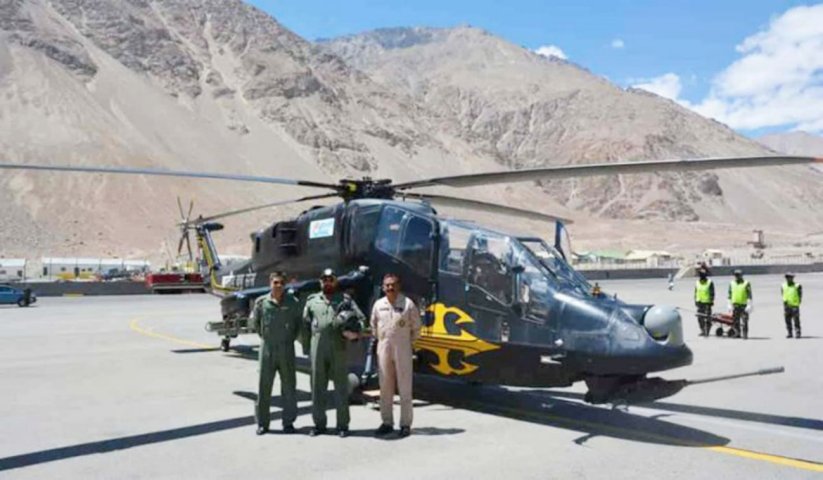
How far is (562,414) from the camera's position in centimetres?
949

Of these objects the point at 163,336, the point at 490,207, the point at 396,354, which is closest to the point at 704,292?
the point at 490,207

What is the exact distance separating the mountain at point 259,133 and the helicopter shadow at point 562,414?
225 feet

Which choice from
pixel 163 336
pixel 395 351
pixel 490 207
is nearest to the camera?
pixel 395 351

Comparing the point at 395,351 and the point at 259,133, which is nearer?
the point at 395,351

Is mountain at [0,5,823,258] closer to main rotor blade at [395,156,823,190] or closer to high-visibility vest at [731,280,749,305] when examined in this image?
high-visibility vest at [731,280,749,305]

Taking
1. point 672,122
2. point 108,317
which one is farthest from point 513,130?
point 108,317

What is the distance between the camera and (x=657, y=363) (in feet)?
25.7

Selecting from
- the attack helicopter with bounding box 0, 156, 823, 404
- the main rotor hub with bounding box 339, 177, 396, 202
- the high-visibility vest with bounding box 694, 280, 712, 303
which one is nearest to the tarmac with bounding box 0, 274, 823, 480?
the attack helicopter with bounding box 0, 156, 823, 404

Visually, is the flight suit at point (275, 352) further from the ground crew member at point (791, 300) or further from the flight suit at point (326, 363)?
the ground crew member at point (791, 300)

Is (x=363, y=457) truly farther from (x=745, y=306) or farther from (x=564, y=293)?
(x=745, y=306)

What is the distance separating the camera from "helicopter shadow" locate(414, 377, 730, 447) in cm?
823

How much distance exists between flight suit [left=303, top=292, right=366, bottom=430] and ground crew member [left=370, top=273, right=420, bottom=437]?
1.37 feet

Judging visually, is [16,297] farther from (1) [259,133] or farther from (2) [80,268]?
(1) [259,133]

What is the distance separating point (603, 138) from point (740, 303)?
13256 cm
